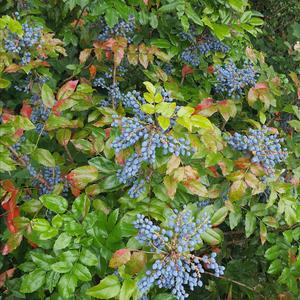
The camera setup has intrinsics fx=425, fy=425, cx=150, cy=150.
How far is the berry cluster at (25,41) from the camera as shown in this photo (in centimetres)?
175

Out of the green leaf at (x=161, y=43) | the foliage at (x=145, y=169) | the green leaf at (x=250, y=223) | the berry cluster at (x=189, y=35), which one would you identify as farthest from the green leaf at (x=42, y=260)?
the berry cluster at (x=189, y=35)

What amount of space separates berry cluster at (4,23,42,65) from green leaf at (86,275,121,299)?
102cm

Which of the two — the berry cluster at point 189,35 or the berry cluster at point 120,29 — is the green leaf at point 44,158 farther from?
the berry cluster at point 189,35

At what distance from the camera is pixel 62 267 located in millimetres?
1315

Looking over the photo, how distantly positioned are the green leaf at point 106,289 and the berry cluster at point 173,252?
0.07 metres

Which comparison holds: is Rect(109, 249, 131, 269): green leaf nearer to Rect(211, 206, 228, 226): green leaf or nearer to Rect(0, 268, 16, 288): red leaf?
Rect(211, 206, 228, 226): green leaf

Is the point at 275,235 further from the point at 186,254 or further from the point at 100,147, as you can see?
the point at 100,147

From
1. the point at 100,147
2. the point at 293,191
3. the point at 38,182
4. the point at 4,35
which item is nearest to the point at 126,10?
the point at 4,35

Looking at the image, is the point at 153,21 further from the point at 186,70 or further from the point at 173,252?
the point at 173,252

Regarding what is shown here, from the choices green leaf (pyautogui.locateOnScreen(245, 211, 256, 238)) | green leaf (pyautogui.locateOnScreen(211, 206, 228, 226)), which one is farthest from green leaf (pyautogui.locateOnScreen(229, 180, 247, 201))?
green leaf (pyautogui.locateOnScreen(245, 211, 256, 238))

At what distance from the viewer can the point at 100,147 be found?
1.56 metres

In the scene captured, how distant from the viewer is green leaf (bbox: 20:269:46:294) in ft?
4.56

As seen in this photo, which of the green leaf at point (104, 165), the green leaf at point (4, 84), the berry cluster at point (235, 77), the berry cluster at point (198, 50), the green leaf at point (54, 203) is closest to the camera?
the green leaf at point (54, 203)

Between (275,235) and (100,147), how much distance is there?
826 millimetres
